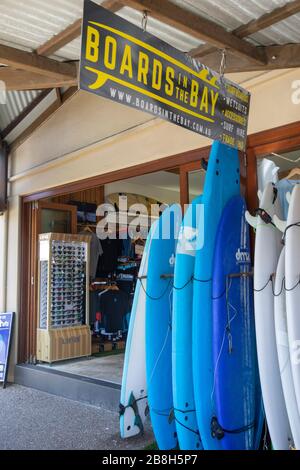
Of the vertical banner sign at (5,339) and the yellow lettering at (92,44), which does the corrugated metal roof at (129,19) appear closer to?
the yellow lettering at (92,44)

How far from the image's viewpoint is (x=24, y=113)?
5.12 meters

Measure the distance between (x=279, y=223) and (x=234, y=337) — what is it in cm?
77

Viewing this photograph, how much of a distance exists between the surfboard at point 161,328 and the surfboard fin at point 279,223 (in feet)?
2.79

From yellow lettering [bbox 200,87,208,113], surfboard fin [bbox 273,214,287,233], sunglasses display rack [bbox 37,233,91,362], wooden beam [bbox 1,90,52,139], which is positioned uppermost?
wooden beam [bbox 1,90,52,139]

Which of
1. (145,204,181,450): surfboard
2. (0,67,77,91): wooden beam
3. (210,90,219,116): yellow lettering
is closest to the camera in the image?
(210,90,219,116): yellow lettering

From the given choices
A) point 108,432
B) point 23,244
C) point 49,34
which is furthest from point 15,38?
point 108,432

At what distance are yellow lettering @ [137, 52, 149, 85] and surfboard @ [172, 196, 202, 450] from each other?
107 centimetres

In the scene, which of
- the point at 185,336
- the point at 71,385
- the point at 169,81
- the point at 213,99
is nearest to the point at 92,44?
the point at 169,81

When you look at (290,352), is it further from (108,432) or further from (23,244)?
(23,244)

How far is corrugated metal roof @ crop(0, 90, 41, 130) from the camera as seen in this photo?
16.2 feet

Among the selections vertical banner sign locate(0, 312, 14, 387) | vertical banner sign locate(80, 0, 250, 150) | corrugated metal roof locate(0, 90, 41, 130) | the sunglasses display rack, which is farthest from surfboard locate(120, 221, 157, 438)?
corrugated metal roof locate(0, 90, 41, 130)

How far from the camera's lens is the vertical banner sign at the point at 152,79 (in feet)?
5.96

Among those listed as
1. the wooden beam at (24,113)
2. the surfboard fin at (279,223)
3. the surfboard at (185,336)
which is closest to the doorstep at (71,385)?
the surfboard at (185,336)

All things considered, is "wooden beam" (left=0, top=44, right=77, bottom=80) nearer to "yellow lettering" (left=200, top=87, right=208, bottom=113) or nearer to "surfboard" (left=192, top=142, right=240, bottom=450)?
"surfboard" (left=192, top=142, right=240, bottom=450)
